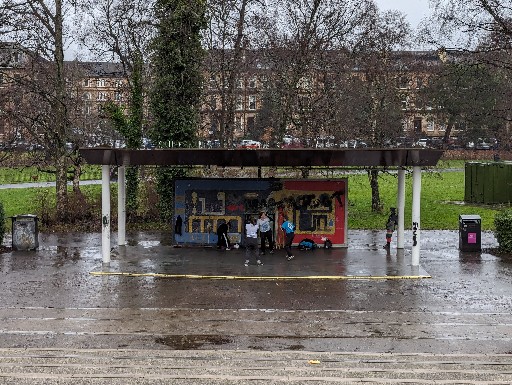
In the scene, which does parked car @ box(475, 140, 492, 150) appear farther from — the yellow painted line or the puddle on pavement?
the puddle on pavement

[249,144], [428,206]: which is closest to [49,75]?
[249,144]

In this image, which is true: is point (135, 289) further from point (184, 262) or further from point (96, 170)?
point (96, 170)

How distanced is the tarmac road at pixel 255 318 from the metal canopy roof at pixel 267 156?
9.94ft

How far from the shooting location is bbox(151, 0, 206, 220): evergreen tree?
95.1 feet

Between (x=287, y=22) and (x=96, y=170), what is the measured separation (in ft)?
89.1

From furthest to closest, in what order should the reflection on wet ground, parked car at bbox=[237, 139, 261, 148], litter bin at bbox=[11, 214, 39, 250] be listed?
litter bin at bbox=[11, 214, 39, 250], parked car at bbox=[237, 139, 261, 148], the reflection on wet ground

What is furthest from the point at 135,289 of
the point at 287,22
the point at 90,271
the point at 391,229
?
the point at 287,22

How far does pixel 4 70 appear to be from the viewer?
90.7ft

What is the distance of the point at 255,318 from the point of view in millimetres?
14125

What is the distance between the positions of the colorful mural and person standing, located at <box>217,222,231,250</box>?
1.00ft

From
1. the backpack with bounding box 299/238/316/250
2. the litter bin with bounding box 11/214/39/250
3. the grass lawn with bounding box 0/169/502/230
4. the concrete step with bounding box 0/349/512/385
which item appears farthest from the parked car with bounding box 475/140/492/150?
the concrete step with bounding box 0/349/512/385

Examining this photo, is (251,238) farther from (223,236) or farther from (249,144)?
(249,144)

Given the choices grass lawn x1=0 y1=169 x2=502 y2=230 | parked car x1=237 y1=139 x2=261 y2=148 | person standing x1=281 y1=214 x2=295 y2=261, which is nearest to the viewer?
person standing x1=281 y1=214 x2=295 y2=261

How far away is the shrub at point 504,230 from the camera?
72.5ft
